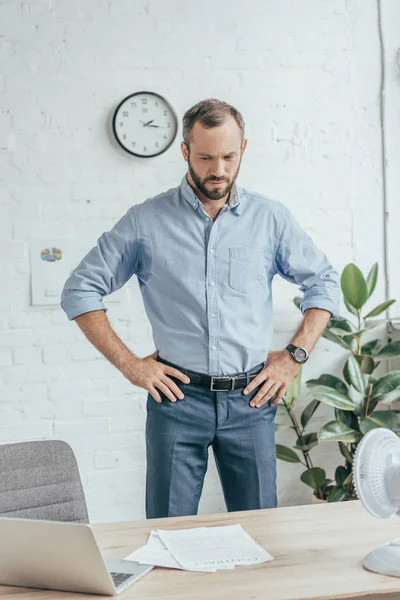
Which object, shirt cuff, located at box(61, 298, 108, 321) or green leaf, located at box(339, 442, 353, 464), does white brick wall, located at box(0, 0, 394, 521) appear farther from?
shirt cuff, located at box(61, 298, 108, 321)

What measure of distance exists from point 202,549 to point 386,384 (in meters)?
2.22

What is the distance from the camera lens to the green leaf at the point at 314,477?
3.79m

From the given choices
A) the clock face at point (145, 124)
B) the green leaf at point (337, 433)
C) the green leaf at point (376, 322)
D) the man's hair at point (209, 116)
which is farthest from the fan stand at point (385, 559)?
the clock face at point (145, 124)

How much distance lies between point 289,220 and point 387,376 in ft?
4.41

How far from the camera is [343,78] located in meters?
3.92

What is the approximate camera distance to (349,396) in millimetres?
3617

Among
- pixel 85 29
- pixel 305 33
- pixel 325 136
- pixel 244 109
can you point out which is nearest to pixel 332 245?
pixel 325 136

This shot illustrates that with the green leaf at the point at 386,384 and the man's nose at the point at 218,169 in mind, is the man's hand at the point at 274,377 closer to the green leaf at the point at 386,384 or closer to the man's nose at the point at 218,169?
the man's nose at the point at 218,169

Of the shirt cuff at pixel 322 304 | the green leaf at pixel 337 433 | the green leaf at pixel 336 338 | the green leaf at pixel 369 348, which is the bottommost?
the green leaf at pixel 337 433

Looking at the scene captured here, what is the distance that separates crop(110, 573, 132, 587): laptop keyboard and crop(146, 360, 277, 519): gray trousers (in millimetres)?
886

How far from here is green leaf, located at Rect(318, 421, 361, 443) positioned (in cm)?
350

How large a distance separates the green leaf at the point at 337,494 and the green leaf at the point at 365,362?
56 cm

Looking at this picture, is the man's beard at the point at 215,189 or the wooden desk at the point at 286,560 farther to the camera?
the man's beard at the point at 215,189

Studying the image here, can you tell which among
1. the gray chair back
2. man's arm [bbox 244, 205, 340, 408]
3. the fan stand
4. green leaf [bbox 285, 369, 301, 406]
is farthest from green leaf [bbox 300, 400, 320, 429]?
the fan stand
